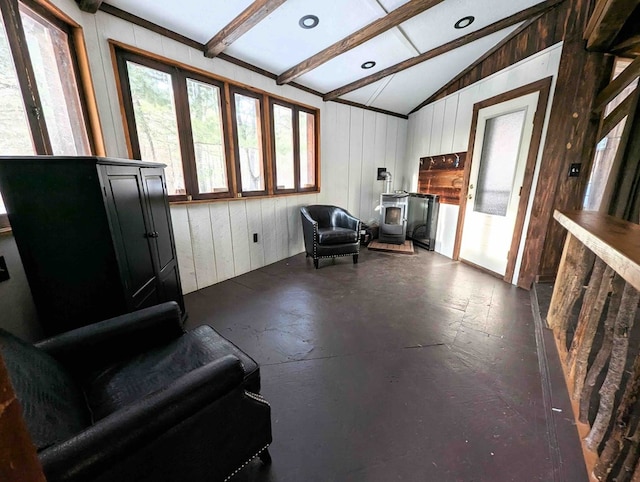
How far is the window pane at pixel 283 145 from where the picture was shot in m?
3.47

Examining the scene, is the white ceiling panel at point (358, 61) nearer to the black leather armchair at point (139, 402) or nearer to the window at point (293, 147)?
the window at point (293, 147)

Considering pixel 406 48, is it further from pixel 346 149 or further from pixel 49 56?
pixel 49 56

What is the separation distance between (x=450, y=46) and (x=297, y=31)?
1.71m

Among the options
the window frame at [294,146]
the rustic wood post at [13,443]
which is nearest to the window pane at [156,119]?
the window frame at [294,146]

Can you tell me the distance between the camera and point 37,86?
1.54m

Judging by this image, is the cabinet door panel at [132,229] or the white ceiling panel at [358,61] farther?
the white ceiling panel at [358,61]

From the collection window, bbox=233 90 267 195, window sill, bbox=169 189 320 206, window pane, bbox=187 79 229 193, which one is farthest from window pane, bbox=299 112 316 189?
window pane, bbox=187 79 229 193

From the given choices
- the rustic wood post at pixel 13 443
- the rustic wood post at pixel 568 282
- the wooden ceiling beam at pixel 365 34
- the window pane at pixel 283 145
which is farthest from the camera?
the window pane at pixel 283 145

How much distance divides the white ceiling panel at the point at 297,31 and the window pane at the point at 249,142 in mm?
445

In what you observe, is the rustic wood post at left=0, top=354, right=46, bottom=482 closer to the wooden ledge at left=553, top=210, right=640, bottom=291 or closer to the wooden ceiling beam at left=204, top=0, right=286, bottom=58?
the wooden ledge at left=553, top=210, right=640, bottom=291

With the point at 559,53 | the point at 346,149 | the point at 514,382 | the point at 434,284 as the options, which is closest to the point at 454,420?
the point at 514,382

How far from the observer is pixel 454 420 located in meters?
1.33

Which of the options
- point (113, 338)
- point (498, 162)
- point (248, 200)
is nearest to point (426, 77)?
point (498, 162)

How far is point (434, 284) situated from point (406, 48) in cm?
266
